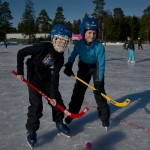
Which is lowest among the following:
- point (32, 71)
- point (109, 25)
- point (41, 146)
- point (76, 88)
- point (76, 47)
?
point (41, 146)

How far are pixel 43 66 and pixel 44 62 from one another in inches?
2.2

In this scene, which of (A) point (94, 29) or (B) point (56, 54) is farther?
(A) point (94, 29)

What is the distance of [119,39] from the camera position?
68188 millimetres

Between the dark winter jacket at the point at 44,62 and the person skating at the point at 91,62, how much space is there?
21.4 inches

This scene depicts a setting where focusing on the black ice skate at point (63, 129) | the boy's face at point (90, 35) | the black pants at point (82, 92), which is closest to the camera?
the black ice skate at point (63, 129)

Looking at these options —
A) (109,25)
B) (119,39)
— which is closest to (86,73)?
(109,25)

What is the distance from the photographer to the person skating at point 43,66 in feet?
10.0

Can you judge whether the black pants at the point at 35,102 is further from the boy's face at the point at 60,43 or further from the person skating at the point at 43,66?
the boy's face at the point at 60,43

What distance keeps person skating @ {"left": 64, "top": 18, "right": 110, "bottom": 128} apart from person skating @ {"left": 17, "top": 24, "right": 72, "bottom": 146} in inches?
18.6

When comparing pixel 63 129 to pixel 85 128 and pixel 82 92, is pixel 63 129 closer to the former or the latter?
pixel 85 128

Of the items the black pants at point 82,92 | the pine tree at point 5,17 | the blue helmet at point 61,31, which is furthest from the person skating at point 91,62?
the pine tree at point 5,17

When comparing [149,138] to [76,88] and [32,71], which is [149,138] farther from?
[32,71]

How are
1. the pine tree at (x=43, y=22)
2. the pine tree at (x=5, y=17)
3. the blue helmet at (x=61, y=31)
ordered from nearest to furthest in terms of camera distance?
the blue helmet at (x=61, y=31) → the pine tree at (x=5, y=17) → the pine tree at (x=43, y=22)

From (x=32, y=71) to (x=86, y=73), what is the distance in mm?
836
